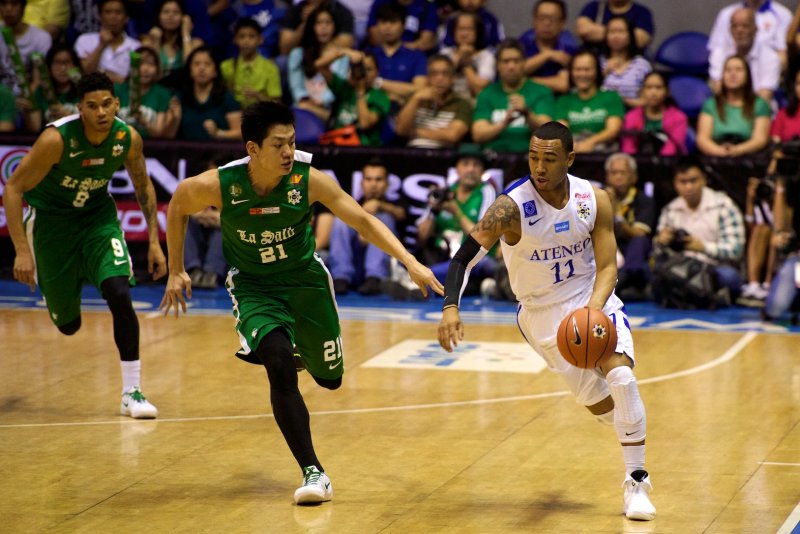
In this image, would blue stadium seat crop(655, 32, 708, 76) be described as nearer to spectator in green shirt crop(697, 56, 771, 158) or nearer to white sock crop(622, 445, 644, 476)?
spectator in green shirt crop(697, 56, 771, 158)

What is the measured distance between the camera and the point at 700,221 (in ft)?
39.9

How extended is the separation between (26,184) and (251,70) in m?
6.28

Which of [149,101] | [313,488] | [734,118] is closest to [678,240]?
[734,118]

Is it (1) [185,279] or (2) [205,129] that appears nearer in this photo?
(1) [185,279]

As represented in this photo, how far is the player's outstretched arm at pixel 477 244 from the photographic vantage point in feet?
19.7

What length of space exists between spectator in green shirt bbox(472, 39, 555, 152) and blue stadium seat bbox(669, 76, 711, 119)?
5.74 feet

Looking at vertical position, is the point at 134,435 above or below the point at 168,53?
below

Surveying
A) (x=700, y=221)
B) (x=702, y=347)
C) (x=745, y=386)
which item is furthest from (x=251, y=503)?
(x=700, y=221)

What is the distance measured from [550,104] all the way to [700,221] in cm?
191

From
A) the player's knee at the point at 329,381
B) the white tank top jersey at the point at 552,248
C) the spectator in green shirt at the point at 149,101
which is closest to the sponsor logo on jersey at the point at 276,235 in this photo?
the player's knee at the point at 329,381

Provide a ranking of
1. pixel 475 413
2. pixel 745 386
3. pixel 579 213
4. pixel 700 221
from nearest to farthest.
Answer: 1. pixel 579 213
2. pixel 475 413
3. pixel 745 386
4. pixel 700 221

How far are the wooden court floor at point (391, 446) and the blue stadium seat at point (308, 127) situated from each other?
3.59 m

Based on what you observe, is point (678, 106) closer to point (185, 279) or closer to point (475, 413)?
point (475, 413)

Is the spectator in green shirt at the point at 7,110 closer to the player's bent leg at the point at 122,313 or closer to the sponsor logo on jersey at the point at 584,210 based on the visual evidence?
the player's bent leg at the point at 122,313
